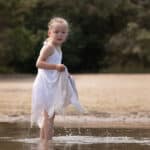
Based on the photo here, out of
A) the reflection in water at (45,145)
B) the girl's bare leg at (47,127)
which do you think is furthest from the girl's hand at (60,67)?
the reflection in water at (45,145)

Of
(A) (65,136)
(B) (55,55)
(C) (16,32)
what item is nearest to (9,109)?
(A) (65,136)

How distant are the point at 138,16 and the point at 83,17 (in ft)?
14.7

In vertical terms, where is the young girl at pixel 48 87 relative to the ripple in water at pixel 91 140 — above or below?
above

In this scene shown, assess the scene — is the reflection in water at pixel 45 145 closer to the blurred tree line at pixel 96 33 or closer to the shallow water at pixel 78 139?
the shallow water at pixel 78 139

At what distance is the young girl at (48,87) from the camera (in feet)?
27.0

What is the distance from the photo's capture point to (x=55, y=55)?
8391 mm

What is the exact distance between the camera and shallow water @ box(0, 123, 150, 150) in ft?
26.0

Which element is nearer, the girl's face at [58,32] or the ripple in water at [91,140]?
the girl's face at [58,32]

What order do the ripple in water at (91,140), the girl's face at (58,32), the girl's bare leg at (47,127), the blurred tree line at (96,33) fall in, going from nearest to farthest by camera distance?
the girl's bare leg at (47,127)
the girl's face at (58,32)
the ripple in water at (91,140)
the blurred tree line at (96,33)

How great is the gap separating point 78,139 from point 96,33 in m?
45.2

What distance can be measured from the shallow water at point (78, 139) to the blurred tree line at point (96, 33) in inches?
1381

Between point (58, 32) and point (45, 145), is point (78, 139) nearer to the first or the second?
point (45, 145)

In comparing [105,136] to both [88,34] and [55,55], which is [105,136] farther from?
[88,34]

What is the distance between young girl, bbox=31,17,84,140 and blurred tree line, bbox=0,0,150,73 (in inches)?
1461
